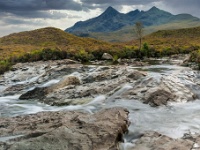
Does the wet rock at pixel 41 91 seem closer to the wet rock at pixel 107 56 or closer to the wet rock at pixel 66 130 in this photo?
the wet rock at pixel 66 130

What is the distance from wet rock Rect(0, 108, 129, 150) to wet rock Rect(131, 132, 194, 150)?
1.23 meters

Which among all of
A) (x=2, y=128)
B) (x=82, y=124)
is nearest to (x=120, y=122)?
(x=82, y=124)

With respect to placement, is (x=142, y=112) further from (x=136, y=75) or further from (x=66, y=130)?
(x=136, y=75)

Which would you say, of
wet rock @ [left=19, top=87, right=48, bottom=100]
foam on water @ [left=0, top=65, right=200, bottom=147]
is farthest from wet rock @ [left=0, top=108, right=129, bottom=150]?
wet rock @ [left=19, top=87, right=48, bottom=100]

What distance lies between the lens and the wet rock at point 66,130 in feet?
40.0

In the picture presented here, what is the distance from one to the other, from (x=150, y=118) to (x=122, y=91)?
298 inches

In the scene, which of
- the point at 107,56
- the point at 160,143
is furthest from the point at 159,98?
the point at 107,56

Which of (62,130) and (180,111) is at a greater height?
(62,130)

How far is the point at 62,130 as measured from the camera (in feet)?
43.4

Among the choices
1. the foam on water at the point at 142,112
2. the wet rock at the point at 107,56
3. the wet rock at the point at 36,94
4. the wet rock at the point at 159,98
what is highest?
the wet rock at the point at 159,98

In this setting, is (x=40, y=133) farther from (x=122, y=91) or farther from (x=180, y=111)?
(x=122, y=91)

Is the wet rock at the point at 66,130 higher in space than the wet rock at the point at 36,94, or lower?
higher

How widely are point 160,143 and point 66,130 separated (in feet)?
15.0

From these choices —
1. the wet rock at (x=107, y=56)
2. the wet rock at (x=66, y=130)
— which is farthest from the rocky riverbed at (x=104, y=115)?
the wet rock at (x=107, y=56)
